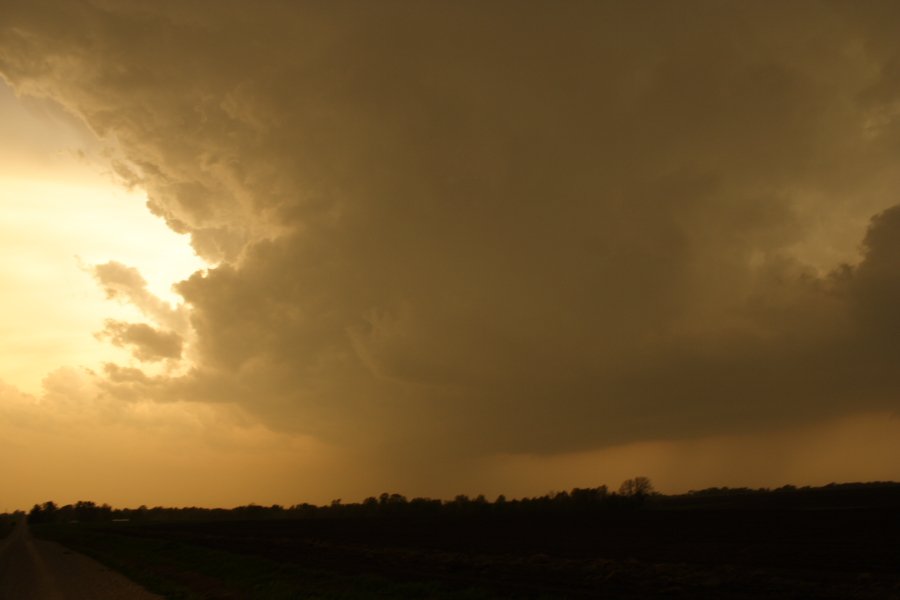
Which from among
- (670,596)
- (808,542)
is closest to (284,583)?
(670,596)

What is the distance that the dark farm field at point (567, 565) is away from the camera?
1065 inches

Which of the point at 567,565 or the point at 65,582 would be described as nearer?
the point at 65,582

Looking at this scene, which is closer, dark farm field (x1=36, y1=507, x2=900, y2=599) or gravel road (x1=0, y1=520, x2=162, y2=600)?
dark farm field (x1=36, y1=507, x2=900, y2=599)

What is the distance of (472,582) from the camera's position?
101 feet

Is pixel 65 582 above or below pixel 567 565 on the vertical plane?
below

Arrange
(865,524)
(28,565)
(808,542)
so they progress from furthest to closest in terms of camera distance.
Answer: (865,524)
(28,565)
(808,542)

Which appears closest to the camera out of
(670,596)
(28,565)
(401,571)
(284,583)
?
(670,596)

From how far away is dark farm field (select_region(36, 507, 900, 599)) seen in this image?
27.0m

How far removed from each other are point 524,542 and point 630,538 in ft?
28.8

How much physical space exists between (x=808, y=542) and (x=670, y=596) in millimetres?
22672

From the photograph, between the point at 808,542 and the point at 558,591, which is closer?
the point at 558,591

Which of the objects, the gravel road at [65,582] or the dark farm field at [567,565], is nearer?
the dark farm field at [567,565]

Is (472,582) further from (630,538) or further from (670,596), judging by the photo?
(630,538)

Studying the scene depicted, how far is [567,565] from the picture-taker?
36969mm
